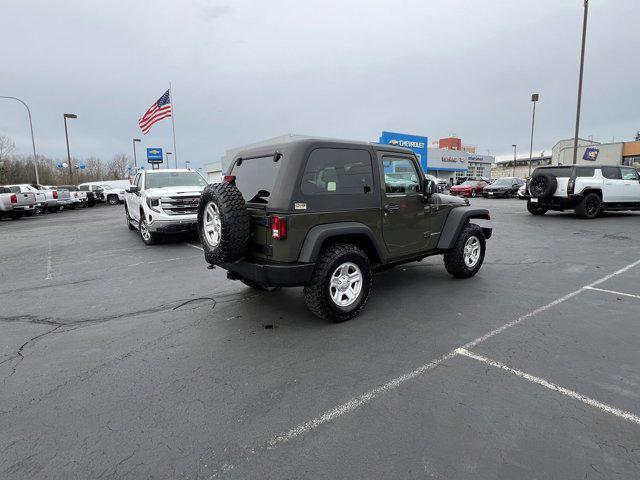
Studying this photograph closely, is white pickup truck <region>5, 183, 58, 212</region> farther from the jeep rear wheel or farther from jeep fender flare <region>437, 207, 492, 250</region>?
the jeep rear wheel

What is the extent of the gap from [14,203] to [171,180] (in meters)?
15.6

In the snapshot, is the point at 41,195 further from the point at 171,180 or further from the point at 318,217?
the point at 318,217

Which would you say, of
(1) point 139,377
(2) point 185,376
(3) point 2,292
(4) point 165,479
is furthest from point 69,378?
(3) point 2,292

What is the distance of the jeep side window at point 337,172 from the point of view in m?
4.07

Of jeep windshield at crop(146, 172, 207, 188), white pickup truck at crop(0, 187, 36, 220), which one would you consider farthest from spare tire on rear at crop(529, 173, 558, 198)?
white pickup truck at crop(0, 187, 36, 220)

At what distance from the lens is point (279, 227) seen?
3.84 m

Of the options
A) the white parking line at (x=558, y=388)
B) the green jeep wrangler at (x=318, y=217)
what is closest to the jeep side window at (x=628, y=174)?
the green jeep wrangler at (x=318, y=217)

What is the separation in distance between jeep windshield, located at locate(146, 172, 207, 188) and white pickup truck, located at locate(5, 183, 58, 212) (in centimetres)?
1634

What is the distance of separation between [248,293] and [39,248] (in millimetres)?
8150

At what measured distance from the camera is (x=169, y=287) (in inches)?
234

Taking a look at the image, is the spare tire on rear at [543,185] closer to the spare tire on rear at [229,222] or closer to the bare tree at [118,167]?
the spare tire on rear at [229,222]

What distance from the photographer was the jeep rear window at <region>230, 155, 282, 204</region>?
4.18 m

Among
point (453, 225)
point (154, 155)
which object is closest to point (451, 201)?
point (453, 225)

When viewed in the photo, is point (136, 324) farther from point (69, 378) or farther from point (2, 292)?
point (2, 292)
